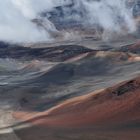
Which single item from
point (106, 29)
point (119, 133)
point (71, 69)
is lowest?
point (119, 133)

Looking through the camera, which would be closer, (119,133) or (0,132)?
(119,133)

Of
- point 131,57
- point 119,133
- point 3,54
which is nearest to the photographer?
point 119,133

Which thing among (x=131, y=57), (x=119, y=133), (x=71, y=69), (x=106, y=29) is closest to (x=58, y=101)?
(x=119, y=133)

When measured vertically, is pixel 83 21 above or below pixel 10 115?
above

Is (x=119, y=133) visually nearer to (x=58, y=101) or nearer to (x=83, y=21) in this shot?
(x=58, y=101)

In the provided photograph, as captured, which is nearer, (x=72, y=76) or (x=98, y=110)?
(x=98, y=110)

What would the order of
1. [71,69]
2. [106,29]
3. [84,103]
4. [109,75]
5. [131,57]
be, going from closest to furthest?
[84,103] < [109,75] < [71,69] < [131,57] < [106,29]
